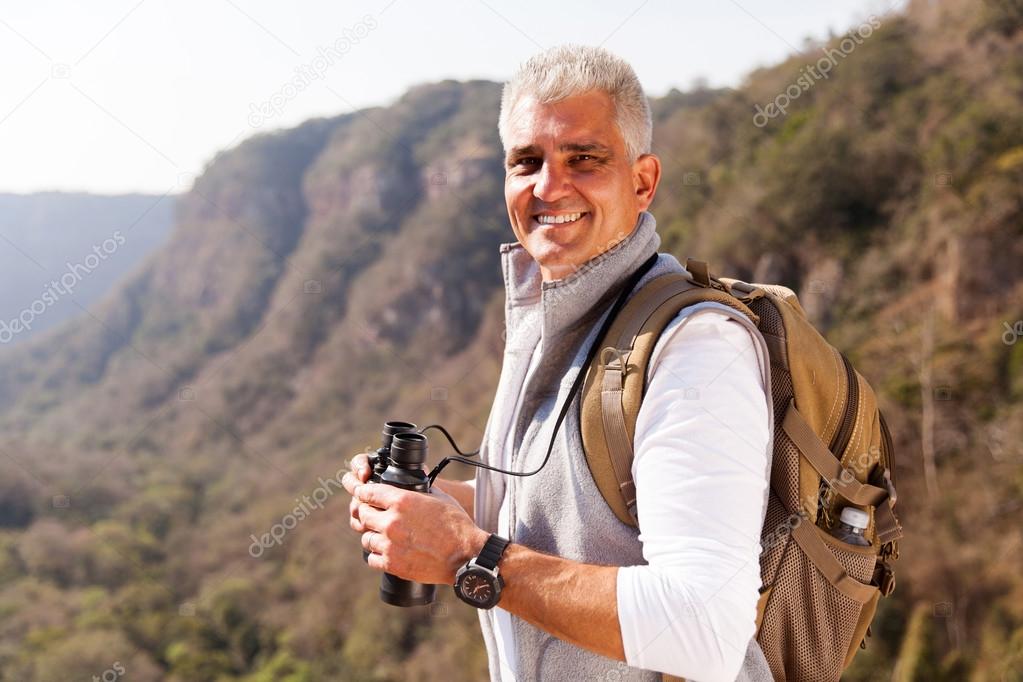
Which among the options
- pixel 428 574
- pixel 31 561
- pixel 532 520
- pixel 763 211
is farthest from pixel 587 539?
pixel 31 561

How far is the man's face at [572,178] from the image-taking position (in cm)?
152

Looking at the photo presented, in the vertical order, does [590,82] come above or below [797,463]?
above

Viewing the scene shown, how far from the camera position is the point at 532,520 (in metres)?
1.49

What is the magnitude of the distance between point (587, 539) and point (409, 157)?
69650 mm

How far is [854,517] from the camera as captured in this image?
152 centimetres

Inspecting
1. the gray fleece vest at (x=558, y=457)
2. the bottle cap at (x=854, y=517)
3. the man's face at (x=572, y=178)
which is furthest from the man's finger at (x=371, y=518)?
the bottle cap at (x=854, y=517)

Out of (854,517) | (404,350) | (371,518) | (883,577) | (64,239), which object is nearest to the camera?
(371,518)

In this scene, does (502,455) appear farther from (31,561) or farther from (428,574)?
(31,561)

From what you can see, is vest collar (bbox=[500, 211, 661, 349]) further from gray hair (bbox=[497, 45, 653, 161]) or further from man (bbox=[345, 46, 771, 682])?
gray hair (bbox=[497, 45, 653, 161])

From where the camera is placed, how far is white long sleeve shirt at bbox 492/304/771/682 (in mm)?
1188

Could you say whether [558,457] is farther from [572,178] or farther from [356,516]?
[572,178]

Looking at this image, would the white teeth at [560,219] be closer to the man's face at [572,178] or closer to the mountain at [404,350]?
the man's face at [572,178]

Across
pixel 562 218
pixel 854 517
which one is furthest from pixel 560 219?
pixel 854 517

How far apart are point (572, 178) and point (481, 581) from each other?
2.47 feet
